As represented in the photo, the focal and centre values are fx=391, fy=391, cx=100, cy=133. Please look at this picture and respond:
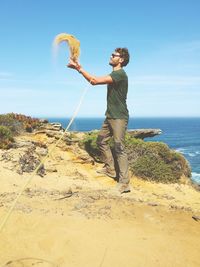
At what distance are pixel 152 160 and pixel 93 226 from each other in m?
5.85

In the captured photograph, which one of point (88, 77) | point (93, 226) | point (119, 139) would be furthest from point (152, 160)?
point (93, 226)

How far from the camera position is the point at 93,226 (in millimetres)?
6742

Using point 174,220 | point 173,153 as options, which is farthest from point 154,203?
point 173,153

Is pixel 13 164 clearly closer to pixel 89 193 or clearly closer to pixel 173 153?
pixel 89 193

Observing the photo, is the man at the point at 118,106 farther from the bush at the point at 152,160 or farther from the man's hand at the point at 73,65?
the bush at the point at 152,160

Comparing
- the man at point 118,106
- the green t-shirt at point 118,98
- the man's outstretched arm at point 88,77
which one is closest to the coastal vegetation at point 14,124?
the man at point 118,106

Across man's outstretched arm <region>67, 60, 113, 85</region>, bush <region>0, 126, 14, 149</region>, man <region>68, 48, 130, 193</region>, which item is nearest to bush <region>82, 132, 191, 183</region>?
man <region>68, 48, 130, 193</region>

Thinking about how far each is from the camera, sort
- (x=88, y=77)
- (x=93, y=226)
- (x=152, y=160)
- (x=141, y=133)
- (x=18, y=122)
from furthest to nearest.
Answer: (x=141, y=133) < (x=18, y=122) < (x=152, y=160) < (x=88, y=77) < (x=93, y=226)

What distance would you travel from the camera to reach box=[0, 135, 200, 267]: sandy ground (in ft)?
18.7

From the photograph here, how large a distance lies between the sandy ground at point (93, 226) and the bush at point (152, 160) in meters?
1.54

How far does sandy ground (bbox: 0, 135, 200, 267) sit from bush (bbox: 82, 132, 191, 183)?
1536mm

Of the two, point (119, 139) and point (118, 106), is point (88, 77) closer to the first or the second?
point (118, 106)

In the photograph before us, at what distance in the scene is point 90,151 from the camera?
1367cm

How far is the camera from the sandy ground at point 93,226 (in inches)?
224
